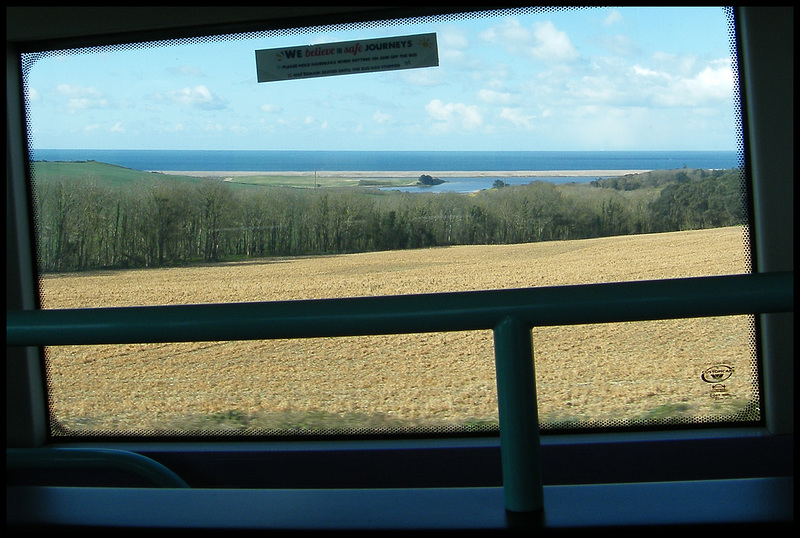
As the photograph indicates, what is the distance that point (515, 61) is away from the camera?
8.63 feet

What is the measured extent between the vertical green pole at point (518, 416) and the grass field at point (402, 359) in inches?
81.6

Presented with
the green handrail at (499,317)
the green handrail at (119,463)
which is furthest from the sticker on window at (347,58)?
the green handrail at (499,317)

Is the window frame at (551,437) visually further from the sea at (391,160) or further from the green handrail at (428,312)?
the green handrail at (428,312)

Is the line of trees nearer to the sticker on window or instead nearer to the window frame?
the window frame

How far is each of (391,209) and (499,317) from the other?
228 centimetres

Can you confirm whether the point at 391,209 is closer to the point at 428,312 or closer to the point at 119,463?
the point at 119,463

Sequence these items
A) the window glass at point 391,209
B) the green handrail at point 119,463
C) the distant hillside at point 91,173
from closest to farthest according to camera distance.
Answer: the green handrail at point 119,463 < the window glass at point 391,209 < the distant hillside at point 91,173

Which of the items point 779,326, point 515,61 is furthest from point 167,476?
point 779,326

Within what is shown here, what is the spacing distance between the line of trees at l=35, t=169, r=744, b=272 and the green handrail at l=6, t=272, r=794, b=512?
2.19m

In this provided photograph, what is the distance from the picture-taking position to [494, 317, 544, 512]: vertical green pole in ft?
2.00

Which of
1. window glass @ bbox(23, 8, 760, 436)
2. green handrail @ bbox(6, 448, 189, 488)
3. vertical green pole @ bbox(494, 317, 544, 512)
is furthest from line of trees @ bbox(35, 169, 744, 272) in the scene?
vertical green pole @ bbox(494, 317, 544, 512)

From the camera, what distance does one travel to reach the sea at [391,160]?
2.75 m

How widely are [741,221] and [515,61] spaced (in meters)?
1.08

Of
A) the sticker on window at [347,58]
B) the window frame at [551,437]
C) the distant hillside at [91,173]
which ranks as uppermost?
the sticker on window at [347,58]
